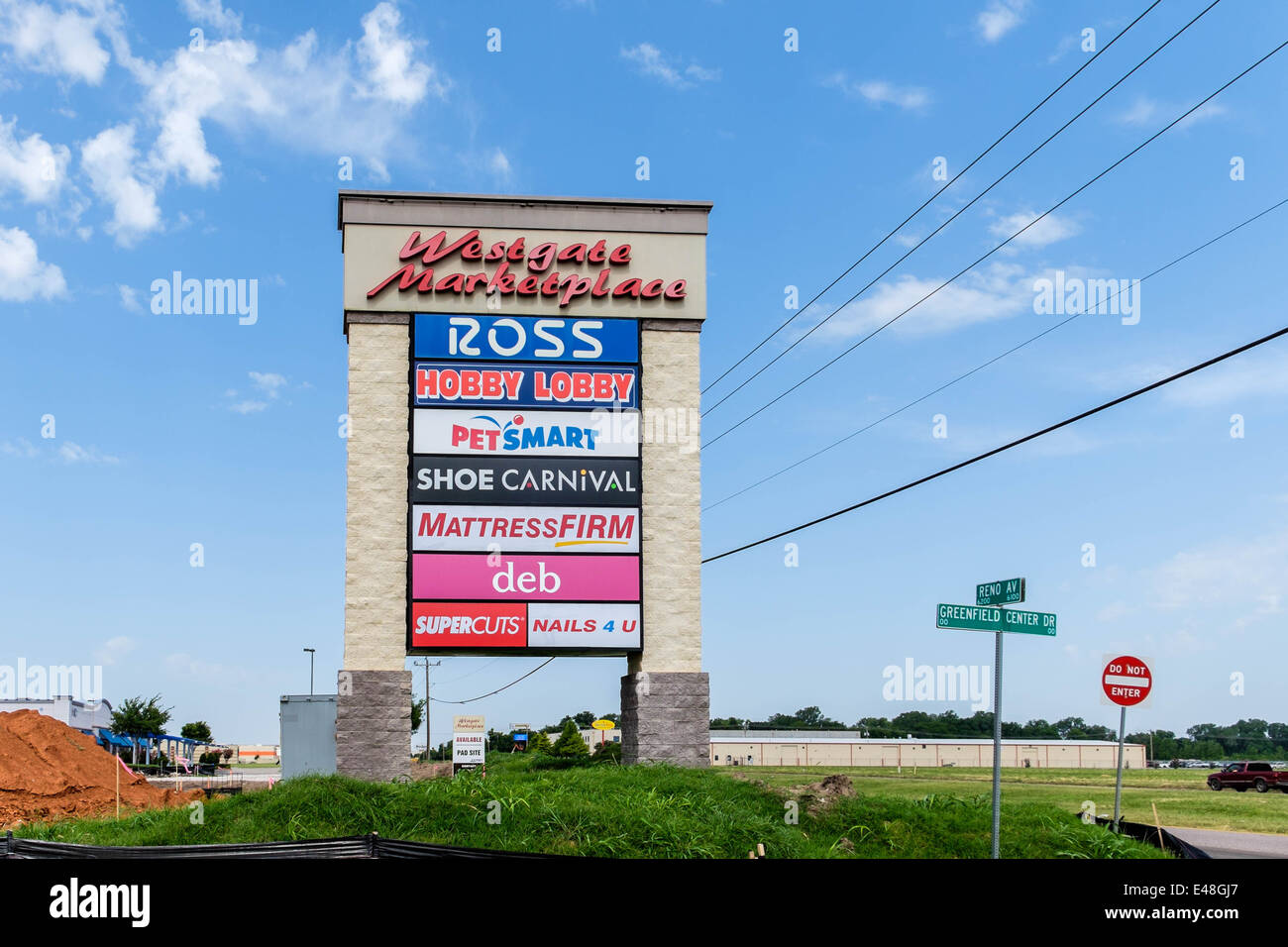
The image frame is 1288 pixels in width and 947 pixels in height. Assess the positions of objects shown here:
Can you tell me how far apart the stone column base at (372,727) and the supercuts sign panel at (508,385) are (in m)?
6.34

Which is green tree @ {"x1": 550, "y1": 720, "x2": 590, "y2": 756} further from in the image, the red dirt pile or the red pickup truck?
the red pickup truck

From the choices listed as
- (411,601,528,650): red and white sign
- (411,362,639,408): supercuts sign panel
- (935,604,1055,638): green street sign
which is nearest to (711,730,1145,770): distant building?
(411,601,528,650): red and white sign

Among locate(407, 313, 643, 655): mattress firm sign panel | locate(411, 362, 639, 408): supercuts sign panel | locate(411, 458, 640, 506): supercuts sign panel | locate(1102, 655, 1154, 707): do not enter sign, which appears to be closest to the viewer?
locate(1102, 655, 1154, 707): do not enter sign

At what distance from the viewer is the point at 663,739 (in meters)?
25.5

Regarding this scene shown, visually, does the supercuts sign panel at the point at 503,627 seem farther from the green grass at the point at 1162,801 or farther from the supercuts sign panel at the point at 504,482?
the green grass at the point at 1162,801

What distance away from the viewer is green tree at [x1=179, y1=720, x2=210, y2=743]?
10012cm

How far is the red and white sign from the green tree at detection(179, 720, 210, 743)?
8429 centimetres

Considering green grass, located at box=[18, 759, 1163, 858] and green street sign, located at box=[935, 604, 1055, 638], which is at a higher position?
green street sign, located at box=[935, 604, 1055, 638]

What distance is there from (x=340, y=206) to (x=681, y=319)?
8436 mm

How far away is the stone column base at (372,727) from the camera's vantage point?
24422 mm

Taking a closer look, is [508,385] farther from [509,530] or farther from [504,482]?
[509,530]

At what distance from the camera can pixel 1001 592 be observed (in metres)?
15.0
